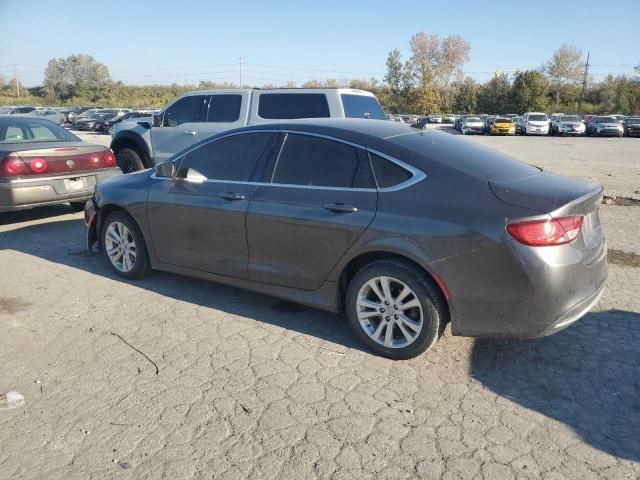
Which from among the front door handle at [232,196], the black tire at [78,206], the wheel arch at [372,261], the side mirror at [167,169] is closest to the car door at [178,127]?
the black tire at [78,206]

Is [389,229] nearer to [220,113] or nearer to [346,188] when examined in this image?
[346,188]

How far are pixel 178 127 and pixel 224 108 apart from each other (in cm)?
106

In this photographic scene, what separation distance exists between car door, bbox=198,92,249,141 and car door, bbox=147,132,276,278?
14.0 feet

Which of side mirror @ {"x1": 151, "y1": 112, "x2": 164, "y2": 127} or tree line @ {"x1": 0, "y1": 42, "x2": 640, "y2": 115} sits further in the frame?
tree line @ {"x1": 0, "y1": 42, "x2": 640, "y2": 115}

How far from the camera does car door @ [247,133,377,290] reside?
3826mm

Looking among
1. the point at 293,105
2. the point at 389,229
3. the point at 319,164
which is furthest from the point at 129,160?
the point at 389,229

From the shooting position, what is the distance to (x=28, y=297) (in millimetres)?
5035

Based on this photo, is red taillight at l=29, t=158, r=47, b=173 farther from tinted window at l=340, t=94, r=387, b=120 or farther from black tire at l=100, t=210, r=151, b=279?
tinted window at l=340, t=94, r=387, b=120

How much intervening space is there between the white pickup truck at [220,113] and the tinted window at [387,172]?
468 cm

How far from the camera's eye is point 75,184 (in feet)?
25.5

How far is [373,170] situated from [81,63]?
9115cm

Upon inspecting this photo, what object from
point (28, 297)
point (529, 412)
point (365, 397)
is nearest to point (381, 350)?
point (365, 397)

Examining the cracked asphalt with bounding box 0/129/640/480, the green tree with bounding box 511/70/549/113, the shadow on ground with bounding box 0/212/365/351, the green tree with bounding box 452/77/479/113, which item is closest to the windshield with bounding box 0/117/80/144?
the shadow on ground with bounding box 0/212/365/351

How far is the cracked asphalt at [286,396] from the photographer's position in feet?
8.87
